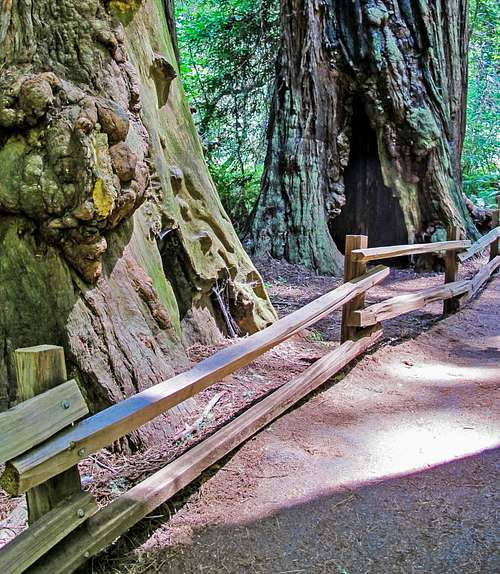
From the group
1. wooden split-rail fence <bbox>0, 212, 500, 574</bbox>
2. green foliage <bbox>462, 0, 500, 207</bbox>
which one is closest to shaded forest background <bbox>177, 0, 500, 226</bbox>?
green foliage <bbox>462, 0, 500, 207</bbox>

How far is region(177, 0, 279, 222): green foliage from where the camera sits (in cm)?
1138

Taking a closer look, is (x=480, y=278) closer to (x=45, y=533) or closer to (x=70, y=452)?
(x=70, y=452)

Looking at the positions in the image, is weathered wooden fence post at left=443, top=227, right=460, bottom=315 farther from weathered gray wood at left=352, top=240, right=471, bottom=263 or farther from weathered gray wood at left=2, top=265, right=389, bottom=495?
weathered gray wood at left=2, top=265, right=389, bottom=495

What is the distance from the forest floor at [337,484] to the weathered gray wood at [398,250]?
3.83ft

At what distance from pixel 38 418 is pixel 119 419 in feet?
1.51

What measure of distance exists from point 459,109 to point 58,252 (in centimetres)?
981

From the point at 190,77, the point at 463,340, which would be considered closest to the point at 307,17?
the point at 190,77

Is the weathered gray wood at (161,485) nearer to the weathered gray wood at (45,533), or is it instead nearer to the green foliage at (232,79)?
the weathered gray wood at (45,533)

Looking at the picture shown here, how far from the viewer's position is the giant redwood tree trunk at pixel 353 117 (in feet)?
32.0

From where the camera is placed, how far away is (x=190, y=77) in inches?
480

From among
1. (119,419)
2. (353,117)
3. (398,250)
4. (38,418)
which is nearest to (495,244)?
(353,117)

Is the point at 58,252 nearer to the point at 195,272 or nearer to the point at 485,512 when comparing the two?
the point at 195,272

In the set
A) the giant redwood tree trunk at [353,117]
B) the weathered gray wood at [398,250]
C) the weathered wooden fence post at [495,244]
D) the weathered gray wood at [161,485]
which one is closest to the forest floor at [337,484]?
the weathered gray wood at [161,485]

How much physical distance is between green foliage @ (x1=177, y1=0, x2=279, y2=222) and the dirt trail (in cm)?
792
